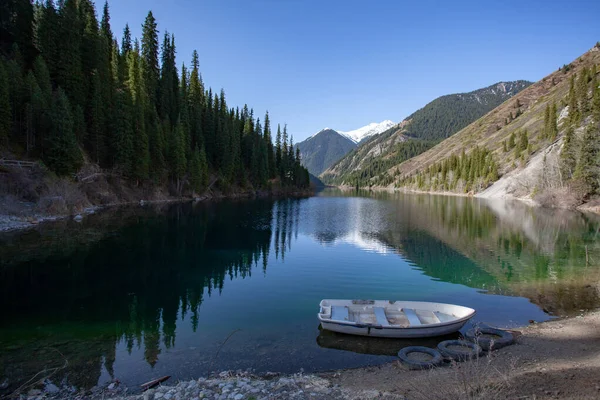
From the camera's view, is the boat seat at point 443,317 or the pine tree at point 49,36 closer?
the boat seat at point 443,317

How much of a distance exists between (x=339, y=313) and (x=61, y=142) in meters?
49.2

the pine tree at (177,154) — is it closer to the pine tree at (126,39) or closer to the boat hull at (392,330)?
the pine tree at (126,39)

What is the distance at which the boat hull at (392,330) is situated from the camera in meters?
13.9

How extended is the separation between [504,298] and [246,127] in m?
119

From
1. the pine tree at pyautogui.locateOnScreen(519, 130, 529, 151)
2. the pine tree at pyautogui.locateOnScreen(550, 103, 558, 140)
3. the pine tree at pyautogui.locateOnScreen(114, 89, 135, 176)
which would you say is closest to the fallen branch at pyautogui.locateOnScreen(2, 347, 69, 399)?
the pine tree at pyautogui.locateOnScreen(114, 89, 135, 176)

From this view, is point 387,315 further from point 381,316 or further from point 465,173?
point 465,173

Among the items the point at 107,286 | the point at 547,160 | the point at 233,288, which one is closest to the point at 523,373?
the point at 233,288

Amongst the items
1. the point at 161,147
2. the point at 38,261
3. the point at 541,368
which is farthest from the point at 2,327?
the point at 161,147

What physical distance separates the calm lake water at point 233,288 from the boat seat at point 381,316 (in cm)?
82

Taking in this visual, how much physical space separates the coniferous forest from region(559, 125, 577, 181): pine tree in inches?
3202

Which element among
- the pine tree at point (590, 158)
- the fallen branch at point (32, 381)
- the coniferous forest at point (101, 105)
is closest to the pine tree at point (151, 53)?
the coniferous forest at point (101, 105)

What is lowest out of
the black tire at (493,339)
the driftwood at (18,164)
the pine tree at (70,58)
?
the black tire at (493,339)

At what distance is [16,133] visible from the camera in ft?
164

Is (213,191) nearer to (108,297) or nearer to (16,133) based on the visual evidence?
(16,133)
